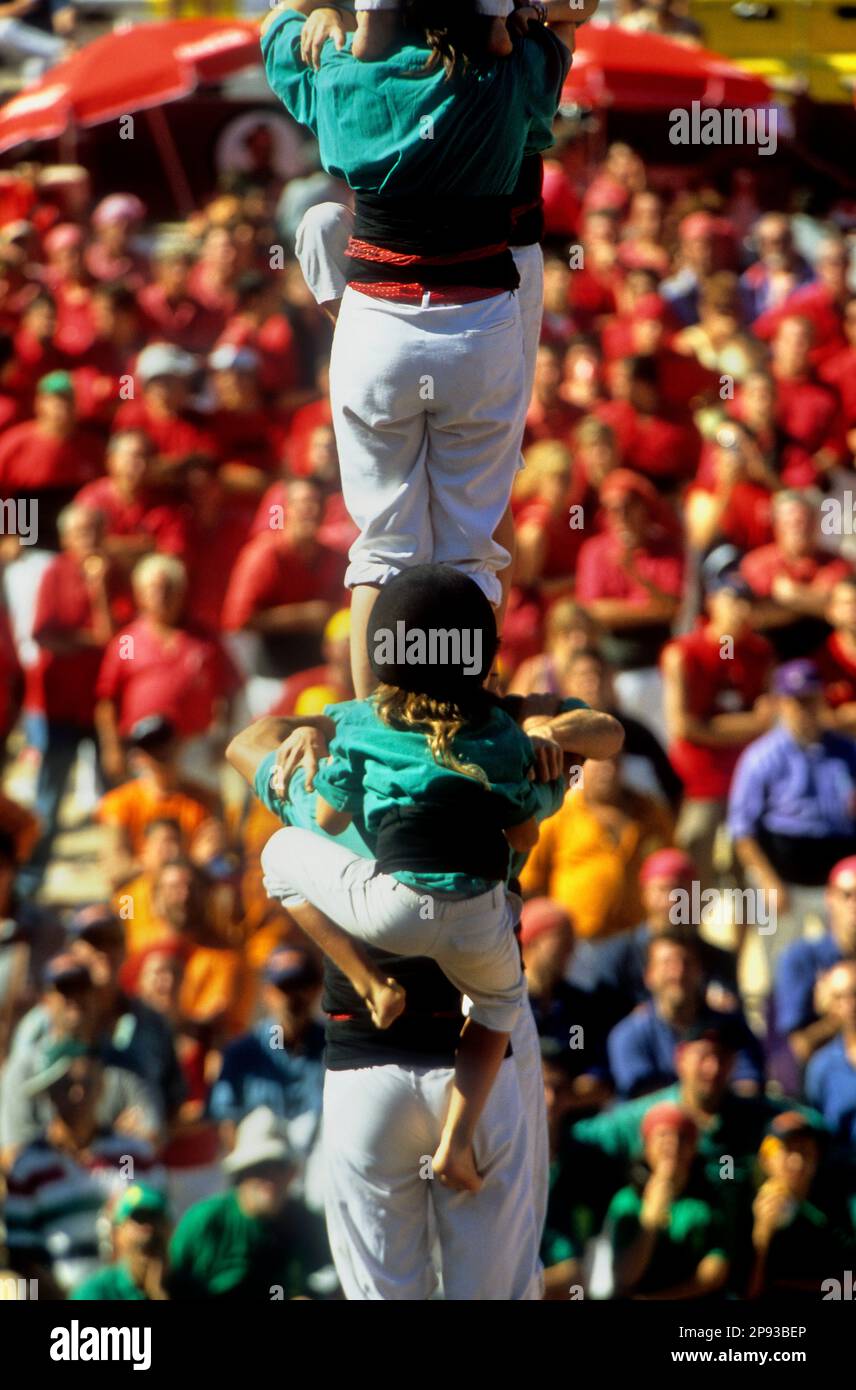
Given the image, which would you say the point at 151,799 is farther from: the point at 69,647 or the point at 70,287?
the point at 70,287

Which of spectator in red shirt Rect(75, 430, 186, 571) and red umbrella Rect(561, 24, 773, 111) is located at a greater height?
red umbrella Rect(561, 24, 773, 111)

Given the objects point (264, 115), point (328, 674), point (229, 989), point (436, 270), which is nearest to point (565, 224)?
point (264, 115)

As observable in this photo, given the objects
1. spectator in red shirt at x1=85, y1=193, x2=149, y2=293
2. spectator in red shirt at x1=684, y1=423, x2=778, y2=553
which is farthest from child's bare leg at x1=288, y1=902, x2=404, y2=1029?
spectator in red shirt at x1=85, y1=193, x2=149, y2=293

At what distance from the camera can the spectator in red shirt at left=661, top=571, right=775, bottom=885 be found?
1033 cm

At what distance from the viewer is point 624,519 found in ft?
35.8

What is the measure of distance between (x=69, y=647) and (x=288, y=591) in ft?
3.26

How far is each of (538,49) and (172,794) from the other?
476 centimetres

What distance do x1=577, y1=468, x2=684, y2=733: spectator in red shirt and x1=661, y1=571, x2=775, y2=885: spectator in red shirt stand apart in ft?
1.09

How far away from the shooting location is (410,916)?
216 inches

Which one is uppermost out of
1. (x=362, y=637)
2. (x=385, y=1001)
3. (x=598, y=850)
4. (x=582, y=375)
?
(x=362, y=637)

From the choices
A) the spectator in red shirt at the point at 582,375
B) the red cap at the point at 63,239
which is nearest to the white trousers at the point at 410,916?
the spectator in red shirt at the point at 582,375

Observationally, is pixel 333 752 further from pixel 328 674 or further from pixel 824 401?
pixel 824 401

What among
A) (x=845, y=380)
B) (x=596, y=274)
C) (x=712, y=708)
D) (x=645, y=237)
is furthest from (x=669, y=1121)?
(x=645, y=237)

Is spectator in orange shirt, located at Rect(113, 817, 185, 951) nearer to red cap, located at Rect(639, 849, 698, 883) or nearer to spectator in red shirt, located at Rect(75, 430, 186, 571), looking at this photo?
red cap, located at Rect(639, 849, 698, 883)
